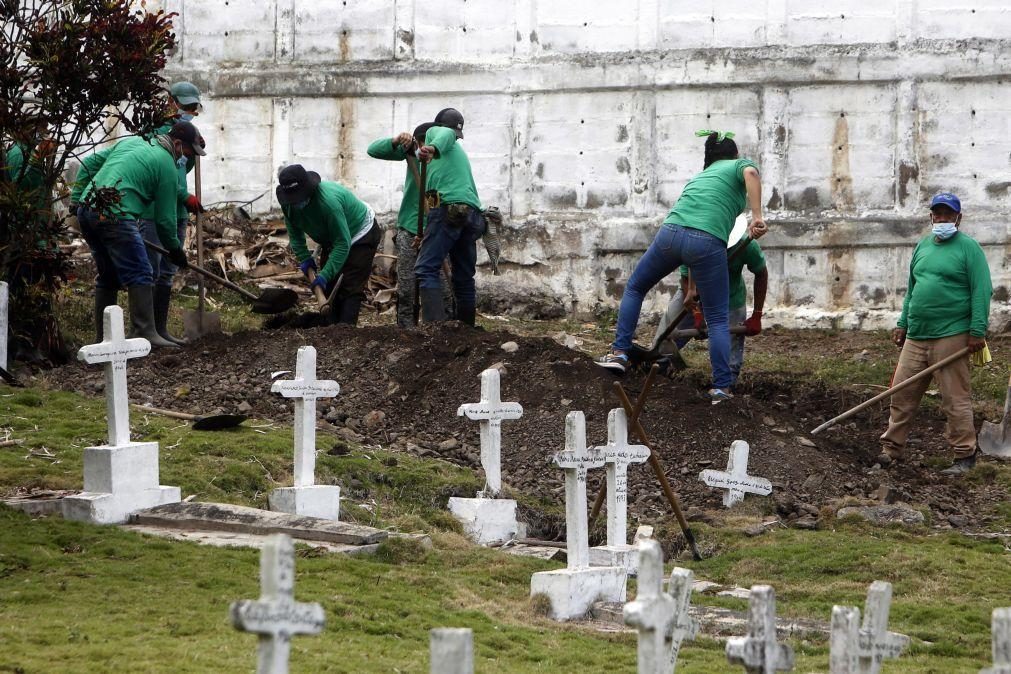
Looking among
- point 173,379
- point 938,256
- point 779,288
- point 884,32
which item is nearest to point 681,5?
point 884,32

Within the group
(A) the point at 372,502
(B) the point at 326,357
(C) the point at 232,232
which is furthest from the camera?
(C) the point at 232,232

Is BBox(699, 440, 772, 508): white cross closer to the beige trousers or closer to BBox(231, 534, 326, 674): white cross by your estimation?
the beige trousers

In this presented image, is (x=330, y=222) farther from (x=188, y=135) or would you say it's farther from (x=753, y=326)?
(x=753, y=326)

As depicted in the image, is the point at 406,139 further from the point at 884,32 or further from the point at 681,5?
the point at 884,32

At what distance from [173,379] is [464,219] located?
2.77m

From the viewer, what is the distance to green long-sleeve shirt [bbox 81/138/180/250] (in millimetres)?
11698

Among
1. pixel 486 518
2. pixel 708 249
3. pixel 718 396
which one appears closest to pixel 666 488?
pixel 486 518

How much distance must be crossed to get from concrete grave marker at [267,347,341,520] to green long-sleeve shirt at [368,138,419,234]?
4.77 meters

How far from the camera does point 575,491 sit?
296 inches

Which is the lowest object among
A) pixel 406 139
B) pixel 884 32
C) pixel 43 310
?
pixel 43 310

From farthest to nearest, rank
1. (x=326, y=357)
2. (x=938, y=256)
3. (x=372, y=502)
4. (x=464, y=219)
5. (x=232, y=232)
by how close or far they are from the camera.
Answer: (x=232, y=232) → (x=464, y=219) → (x=326, y=357) → (x=938, y=256) → (x=372, y=502)

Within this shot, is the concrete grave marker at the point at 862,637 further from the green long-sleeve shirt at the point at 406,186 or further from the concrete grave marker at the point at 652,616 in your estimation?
the green long-sleeve shirt at the point at 406,186

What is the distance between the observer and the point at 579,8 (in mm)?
16719

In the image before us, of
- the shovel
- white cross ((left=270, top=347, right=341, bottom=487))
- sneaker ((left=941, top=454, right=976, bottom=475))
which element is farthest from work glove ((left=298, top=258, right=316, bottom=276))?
the shovel
